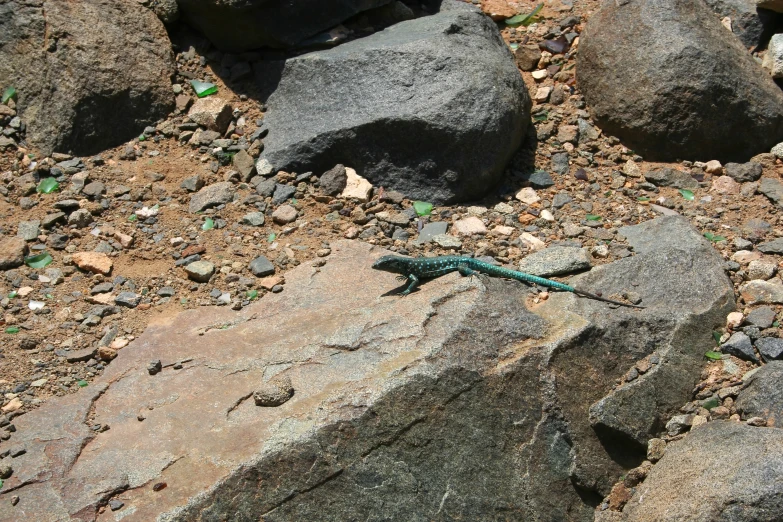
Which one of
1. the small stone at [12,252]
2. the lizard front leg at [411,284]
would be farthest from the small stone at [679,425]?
the small stone at [12,252]

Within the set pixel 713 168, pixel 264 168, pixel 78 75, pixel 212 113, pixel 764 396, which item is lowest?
pixel 764 396

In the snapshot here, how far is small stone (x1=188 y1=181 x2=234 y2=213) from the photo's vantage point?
6410 millimetres

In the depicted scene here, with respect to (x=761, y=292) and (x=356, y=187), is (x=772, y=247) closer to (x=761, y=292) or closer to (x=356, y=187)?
(x=761, y=292)

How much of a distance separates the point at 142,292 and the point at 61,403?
1125 mm

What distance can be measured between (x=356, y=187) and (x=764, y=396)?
10.7 ft

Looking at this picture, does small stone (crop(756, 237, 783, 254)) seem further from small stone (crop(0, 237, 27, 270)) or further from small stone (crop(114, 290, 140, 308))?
small stone (crop(0, 237, 27, 270))

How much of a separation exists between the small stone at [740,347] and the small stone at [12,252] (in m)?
4.78

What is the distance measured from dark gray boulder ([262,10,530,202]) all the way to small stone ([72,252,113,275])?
1545 mm

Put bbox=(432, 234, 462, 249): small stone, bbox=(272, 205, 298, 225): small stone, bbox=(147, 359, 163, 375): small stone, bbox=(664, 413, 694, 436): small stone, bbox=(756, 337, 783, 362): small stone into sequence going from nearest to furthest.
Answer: bbox=(664, 413, 694, 436): small stone, bbox=(147, 359, 163, 375): small stone, bbox=(756, 337, 783, 362): small stone, bbox=(432, 234, 462, 249): small stone, bbox=(272, 205, 298, 225): small stone

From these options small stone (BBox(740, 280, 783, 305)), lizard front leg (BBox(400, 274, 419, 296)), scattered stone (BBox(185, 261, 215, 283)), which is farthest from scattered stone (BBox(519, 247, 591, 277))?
scattered stone (BBox(185, 261, 215, 283))

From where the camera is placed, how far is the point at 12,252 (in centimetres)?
589

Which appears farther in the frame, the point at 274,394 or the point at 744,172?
the point at 744,172

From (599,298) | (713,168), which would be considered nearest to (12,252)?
(599,298)

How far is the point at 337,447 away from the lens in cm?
407
